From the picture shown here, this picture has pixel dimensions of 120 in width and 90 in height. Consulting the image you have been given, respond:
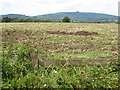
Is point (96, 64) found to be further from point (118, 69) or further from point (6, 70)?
point (6, 70)

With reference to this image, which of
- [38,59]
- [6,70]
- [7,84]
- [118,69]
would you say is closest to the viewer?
[7,84]

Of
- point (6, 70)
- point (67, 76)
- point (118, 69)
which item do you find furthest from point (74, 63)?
point (6, 70)

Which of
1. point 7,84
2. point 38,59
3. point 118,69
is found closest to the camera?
point 7,84

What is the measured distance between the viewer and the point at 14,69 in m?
4.62

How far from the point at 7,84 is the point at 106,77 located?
8.46ft

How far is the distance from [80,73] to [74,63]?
0.46 m

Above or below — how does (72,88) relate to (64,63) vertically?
below

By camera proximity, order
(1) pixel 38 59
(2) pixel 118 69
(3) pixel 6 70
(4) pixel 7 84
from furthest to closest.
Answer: (2) pixel 118 69
(1) pixel 38 59
(3) pixel 6 70
(4) pixel 7 84

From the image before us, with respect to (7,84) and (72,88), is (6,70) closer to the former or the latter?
(7,84)

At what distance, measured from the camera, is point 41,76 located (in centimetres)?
456

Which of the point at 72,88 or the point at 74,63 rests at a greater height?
the point at 74,63

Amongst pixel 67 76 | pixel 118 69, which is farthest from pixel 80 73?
pixel 118 69

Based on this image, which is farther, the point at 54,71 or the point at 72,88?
the point at 54,71

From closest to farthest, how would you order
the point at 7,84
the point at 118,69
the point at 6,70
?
the point at 7,84, the point at 6,70, the point at 118,69
